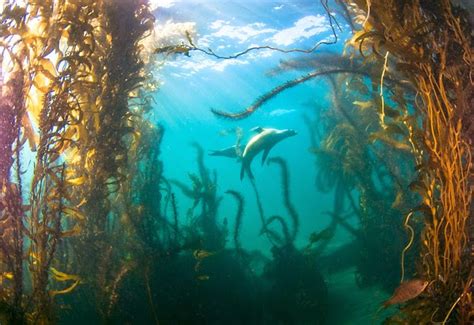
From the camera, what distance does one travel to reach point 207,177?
9.38 meters

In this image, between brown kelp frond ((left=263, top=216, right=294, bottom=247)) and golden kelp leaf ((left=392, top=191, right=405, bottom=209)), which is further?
brown kelp frond ((left=263, top=216, right=294, bottom=247))

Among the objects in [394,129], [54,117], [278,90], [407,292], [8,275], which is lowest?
[407,292]

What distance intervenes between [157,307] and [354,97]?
9.79 meters

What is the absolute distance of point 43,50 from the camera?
3660mm

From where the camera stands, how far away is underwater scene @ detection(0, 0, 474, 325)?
252 centimetres

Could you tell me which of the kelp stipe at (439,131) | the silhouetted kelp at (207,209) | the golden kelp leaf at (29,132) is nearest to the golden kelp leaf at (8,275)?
the golden kelp leaf at (29,132)

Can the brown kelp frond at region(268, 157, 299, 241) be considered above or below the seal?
below

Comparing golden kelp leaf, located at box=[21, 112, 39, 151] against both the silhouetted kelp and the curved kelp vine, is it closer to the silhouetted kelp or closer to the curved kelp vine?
the curved kelp vine

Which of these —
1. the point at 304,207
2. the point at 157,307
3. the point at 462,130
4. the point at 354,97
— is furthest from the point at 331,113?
the point at 304,207

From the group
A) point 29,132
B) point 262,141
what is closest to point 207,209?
point 262,141

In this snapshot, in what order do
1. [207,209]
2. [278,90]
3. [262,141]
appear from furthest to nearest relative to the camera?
1. [262,141]
2. [207,209]
3. [278,90]

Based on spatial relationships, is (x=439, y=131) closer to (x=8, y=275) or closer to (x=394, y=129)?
(x=394, y=129)

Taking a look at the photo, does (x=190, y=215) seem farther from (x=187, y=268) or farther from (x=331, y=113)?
(x=331, y=113)

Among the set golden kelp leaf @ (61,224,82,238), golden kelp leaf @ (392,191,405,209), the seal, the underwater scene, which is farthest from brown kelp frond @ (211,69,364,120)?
the seal
